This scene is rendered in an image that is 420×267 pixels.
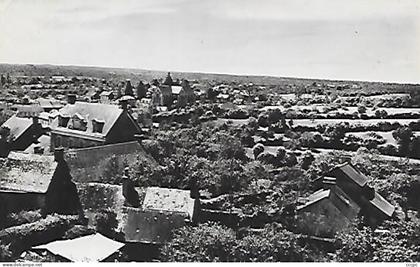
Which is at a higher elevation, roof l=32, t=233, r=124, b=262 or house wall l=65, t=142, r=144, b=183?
house wall l=65, t=142, r=144, b=183

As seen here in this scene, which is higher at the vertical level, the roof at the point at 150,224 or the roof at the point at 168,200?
the roof at the point at 168,200

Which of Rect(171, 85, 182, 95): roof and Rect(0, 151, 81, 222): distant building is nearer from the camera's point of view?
Rect(0, 151, 81, 222): distant building

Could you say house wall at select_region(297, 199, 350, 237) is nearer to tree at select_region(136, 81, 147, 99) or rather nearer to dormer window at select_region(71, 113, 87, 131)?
tree at select_region(136, 81, 147, 99)

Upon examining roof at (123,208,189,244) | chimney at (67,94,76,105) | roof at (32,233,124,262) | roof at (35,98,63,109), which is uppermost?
chimney at (67,94,76,105)

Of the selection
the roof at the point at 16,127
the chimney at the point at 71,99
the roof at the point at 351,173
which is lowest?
the roof at the point at 351,173

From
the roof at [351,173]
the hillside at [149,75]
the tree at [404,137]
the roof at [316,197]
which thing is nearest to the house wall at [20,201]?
the hillside at [149,75]

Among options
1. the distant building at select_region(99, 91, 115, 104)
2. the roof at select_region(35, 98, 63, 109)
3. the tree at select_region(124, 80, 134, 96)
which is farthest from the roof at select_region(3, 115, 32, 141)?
the tree at select_region(124, 80, 134, 96)

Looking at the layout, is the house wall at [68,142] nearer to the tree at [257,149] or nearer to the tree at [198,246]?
the tree at [198,246]
